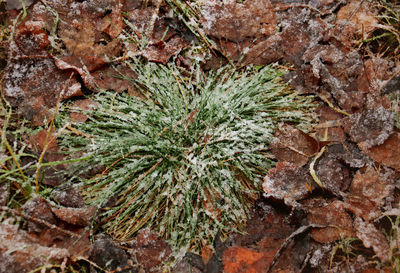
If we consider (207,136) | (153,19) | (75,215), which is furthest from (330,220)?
(153,19)

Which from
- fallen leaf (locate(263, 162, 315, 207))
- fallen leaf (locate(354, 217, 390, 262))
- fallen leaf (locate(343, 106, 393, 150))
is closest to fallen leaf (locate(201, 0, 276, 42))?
fallen leaf (locate(343, 106, 393, 150))

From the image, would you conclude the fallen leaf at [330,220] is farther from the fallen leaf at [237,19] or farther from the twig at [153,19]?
the twig at [153,19]

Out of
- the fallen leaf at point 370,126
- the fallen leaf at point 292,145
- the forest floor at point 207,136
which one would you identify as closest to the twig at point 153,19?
the forest floor at point 207,136

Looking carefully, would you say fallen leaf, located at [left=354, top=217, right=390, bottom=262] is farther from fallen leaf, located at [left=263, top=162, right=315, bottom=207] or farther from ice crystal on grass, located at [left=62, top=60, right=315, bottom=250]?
ice crystal on grass, located at [left=62, top=60, right=315, bottom=250]

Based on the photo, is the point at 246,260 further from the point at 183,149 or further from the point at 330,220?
the point at 183,149

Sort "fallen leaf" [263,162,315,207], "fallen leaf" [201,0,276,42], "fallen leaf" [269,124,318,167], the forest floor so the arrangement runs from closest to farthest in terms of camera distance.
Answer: the forest floor
"fallen leaf" [263,162,315,207]
"fallen leaf" [269,124,318,167]
"fallen leaf" [201,0,276,42]

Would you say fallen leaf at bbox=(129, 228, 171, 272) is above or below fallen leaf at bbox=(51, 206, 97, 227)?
below
